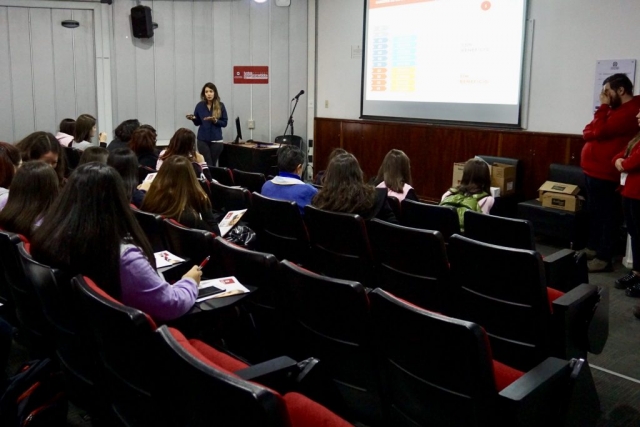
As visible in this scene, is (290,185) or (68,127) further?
(68,127)

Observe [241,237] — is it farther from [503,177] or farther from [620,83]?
[503,177]

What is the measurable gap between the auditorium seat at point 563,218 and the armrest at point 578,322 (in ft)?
10.2

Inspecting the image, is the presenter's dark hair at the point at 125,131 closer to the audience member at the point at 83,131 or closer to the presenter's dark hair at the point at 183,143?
the audience member at the point at 83,131

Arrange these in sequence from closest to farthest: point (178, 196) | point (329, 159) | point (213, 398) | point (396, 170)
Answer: point (213, 398) → point (178, 196) → point (396, 170) → point (329, 159)

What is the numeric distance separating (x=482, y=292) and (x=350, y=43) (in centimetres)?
697

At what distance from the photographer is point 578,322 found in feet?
8.48

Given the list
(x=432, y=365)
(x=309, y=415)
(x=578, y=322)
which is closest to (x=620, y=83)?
(x=578, y=322)

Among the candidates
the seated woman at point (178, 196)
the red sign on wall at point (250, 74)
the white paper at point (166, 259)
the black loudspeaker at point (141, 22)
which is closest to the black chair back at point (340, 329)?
the white paper at point (166, 259)

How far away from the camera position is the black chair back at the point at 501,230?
3355 millimetres

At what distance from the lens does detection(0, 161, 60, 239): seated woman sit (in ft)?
9.27

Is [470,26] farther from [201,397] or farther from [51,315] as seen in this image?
[201,397]

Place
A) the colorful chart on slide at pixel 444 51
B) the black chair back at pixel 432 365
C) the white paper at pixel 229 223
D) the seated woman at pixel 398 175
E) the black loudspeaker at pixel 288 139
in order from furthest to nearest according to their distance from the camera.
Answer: the black loudspeaker at pixel 288 139
the colorful chart on slide at pixel 444 51
the seated woman at pixel 398 175
the white paper at pixel 229 223
the black chair back at pixel 432 365

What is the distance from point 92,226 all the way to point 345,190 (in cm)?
190

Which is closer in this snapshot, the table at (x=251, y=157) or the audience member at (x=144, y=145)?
the audience member at (x=144, y=145)
